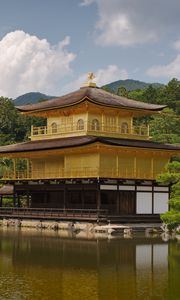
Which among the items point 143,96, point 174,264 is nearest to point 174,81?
point 143,96

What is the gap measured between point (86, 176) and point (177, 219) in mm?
10716

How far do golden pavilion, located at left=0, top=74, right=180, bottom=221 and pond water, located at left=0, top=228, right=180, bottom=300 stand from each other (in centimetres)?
843

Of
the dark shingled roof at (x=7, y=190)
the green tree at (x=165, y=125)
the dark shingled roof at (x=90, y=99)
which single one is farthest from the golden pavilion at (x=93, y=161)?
the green tree at (x=165, y=125)

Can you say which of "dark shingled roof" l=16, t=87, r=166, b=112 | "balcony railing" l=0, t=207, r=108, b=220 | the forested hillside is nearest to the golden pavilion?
"dark shingled roof" l=16, t=87, r=166, b=112

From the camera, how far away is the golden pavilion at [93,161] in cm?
5159

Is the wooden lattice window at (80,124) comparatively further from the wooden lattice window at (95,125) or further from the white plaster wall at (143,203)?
the white plaster wall at (143,203)

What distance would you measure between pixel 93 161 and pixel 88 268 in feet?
78.7

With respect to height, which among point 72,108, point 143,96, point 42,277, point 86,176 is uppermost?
point 143,96

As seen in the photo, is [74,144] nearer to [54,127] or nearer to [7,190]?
[54,127]

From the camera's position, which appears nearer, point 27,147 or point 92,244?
point 92,244

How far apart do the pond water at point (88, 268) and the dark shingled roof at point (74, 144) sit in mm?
9339

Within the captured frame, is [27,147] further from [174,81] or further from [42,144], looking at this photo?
[174,81]

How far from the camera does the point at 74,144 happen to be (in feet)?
169

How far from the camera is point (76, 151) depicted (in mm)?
53781
